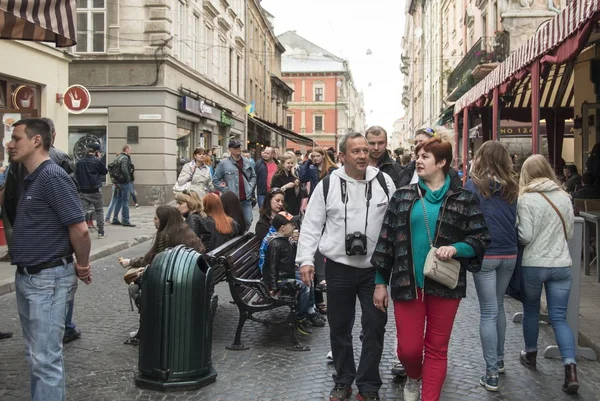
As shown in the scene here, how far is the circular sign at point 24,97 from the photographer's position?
14.2 metres

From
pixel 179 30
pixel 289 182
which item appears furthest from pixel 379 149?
pixel 179 30

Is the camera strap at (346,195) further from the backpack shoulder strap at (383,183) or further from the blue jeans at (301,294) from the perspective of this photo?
the blue jeans at (301,294)

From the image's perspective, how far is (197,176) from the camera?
41.6 feet

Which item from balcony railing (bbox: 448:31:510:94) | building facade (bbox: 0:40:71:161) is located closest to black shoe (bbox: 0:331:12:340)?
building facade (bbox: 0:40:71:161)

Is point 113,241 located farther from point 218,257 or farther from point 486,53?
point 486,53

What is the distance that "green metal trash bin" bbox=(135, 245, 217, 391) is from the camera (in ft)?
15.7

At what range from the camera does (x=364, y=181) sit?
4.67 meters

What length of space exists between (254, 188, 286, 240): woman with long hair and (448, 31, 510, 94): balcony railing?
51.1 feet

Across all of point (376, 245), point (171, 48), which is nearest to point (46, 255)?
point (376, 245)

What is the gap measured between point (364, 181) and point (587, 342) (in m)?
2.96

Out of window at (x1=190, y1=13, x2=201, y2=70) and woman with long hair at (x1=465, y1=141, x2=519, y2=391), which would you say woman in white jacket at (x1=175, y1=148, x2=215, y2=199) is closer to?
woman with long hair at (x1=465, y1=141, x2=519, y2=391)

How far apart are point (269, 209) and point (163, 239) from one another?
1.61 m

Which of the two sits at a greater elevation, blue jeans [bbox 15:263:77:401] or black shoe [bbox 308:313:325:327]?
blue jeans [bbox 15:263:77:401]

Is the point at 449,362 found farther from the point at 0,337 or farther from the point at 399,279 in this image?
the point at 0,337
